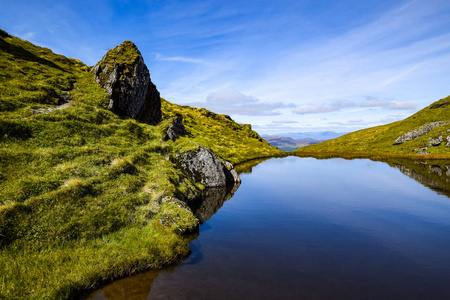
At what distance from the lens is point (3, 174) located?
49.0 feet

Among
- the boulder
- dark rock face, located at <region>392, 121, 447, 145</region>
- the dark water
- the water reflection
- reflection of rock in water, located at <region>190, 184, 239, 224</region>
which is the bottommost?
the dark water

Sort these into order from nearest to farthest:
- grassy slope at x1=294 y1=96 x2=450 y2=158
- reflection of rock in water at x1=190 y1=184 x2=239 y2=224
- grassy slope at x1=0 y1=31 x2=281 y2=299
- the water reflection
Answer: the water reflection < grassy slope at x1=0 y1=31 x2=281 y2=299 < reflection of rock in water at x1=190 y1=184 x2=239 y2=224 < grassy slope at x1=294 y1=96 x2=450 y2=158

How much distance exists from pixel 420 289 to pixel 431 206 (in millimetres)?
23405

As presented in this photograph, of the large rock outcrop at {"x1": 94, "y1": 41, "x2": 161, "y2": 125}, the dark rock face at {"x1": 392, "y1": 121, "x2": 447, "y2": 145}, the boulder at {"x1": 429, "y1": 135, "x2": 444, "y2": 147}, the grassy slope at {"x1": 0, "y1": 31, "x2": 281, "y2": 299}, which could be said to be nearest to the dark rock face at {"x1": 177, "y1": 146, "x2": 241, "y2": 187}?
the grassy slope at {"x1": 0, "y1": 31, "x2": 281, "y2": 299}

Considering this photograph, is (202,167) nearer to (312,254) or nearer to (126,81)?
(126,81)

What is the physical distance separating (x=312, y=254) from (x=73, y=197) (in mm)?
18606

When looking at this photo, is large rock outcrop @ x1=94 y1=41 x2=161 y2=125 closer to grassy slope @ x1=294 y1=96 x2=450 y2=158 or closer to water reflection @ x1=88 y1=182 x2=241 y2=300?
water reflection @ x1=88 y1=182 x2=241 y2=300

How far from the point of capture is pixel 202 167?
116 ft

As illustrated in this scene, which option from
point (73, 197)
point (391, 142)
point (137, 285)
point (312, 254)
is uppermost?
point (391, 142)

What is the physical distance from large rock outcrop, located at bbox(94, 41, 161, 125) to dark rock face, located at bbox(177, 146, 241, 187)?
12467 mm

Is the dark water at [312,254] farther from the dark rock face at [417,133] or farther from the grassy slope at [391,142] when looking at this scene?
the dark rock face at [417,133]

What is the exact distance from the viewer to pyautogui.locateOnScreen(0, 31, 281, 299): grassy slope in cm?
1139

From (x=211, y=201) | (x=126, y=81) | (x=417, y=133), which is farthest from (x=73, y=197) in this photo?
(x=417, y=133)

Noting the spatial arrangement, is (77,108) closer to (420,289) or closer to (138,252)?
(138,252)
